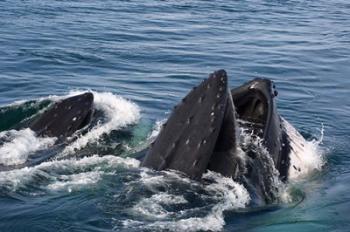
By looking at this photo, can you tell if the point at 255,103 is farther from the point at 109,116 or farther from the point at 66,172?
the point at 109,116

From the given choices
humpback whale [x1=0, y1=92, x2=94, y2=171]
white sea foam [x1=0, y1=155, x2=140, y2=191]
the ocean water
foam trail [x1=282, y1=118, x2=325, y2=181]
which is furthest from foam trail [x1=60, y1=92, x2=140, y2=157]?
foam trail [x1=282, y1=118, x2=325, y2=181]

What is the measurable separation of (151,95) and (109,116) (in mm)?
2836

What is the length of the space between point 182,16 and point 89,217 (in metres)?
22.2

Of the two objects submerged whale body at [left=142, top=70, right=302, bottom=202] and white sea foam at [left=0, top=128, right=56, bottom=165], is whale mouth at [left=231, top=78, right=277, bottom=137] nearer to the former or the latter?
submerged whale body at [left=142, top=70, right=302, bottom=202]

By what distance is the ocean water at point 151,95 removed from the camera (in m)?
8.52

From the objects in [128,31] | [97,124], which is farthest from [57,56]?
[97,124]

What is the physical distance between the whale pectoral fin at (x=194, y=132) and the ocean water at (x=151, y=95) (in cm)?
20

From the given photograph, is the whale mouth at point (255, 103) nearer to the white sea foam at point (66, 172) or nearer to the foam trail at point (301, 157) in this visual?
the foam trail at point (301, 157)

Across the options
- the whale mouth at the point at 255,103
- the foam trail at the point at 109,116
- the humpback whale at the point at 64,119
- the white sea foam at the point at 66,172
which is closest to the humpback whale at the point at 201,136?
the whale mouth at the point at 255,103

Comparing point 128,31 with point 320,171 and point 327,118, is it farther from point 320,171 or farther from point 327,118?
point 320,171

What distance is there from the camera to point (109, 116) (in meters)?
13.9

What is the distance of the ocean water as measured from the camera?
852 cm

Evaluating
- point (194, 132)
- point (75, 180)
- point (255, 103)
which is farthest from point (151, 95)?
point (194, 132)

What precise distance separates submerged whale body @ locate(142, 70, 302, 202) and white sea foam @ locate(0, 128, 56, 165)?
2848mm
